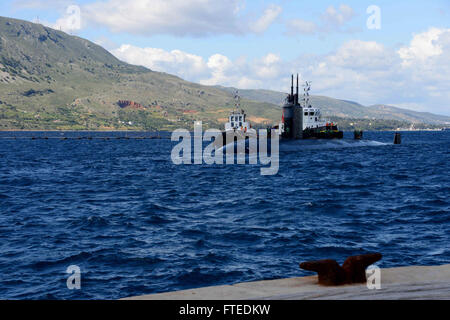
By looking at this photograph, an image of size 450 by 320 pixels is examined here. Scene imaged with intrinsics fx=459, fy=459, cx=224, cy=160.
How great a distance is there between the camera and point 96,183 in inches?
1580

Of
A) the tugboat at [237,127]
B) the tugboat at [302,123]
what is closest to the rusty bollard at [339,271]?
the tugboat at [302,123]

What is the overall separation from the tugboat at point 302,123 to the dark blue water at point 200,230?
106 feet

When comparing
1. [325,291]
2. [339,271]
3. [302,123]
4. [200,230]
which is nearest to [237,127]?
[302,123]

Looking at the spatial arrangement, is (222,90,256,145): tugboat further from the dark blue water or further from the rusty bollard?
the rusty bollard

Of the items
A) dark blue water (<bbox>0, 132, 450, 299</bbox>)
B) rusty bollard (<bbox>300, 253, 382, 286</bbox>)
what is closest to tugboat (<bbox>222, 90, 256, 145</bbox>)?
dark blue water (<bbox>0, 132, 450, 299</bbox>)

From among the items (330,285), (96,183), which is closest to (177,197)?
(96,183)

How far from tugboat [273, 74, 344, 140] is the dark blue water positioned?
106 feet

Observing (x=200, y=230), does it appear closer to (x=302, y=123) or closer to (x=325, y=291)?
(x=325, y=291)

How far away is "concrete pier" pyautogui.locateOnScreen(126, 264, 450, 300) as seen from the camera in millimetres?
5445

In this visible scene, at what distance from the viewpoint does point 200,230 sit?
20594 mm

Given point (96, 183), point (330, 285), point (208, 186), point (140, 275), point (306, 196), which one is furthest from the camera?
point (96, 183)

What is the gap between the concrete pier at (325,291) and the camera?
5445mm
